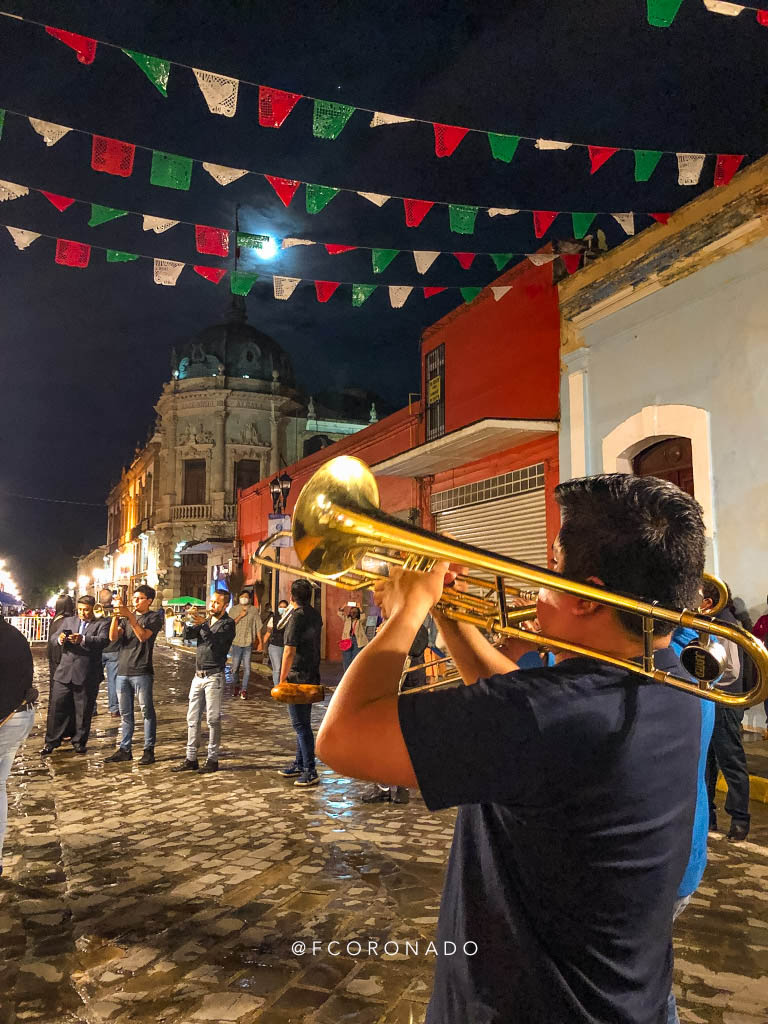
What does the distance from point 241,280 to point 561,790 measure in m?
8.67

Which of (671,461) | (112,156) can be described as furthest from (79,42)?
(671,461)

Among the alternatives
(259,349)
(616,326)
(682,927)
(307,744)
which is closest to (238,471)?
(259,349)

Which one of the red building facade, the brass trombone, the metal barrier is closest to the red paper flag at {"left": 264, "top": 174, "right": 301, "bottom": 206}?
the red building facade

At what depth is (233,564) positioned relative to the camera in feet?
94.1

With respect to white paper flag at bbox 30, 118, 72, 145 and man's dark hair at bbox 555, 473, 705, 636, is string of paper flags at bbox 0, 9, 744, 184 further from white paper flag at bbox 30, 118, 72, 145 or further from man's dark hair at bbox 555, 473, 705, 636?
man's dark hair at bbox 555, 473, 705, 636

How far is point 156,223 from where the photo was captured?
748cm

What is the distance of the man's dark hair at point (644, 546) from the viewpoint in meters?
1.33

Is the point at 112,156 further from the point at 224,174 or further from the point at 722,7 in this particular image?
the point at 722,7

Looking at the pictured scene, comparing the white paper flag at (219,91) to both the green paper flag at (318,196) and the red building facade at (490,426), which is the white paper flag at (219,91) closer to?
the green paper flag at (318,196)

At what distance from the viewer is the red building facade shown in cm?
1154

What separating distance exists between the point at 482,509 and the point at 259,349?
2915 cm

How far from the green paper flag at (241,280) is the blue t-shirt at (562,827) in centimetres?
842

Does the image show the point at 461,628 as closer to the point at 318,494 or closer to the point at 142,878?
the point at 318,494

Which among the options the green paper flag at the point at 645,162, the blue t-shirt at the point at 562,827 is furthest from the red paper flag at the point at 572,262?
the blue t-shirt at the point at 562,827
